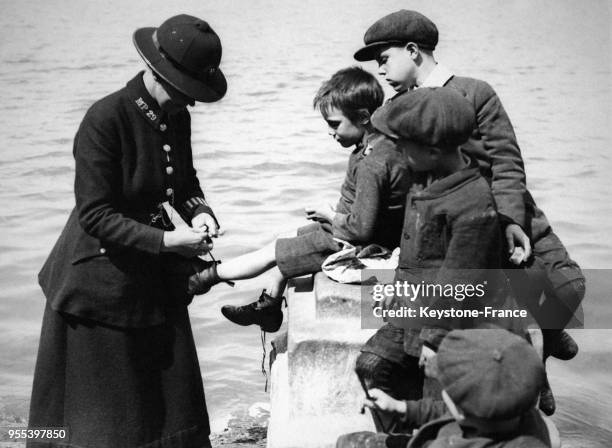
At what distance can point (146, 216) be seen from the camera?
334 cm

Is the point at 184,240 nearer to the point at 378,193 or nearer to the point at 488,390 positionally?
the point at 378,193

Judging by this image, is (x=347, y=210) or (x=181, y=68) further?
(x=347, y=210)

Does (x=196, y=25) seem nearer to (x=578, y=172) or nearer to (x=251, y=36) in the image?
(x=578, y=172)

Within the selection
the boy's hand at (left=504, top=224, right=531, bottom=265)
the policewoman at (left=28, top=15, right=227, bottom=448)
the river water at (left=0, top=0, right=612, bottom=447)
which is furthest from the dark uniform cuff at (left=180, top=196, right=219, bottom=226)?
the river water at (left=0, top=0, right=612, bottom=447)

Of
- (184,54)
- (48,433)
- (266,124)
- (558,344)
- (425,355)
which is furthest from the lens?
(266,124)

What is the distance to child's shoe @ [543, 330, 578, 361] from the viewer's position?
3514 mm

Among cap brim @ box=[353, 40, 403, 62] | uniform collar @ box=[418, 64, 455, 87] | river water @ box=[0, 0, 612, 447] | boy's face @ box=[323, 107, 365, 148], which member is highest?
cap brim @ box=[353, 40, 403, 62]

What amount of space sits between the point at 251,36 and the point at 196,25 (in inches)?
473

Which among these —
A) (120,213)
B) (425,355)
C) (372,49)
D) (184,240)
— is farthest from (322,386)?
(372,49)

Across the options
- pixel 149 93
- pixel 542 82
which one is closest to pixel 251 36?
pixel 542 82

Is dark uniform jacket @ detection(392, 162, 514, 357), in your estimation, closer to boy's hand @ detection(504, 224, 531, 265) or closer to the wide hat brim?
boy's hand @ detection(504, 224, 531, 265)

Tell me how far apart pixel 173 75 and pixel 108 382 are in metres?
1.16

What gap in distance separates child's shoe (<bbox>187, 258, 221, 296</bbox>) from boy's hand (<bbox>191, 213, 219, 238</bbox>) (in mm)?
267

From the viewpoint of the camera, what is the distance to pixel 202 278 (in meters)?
3.89
